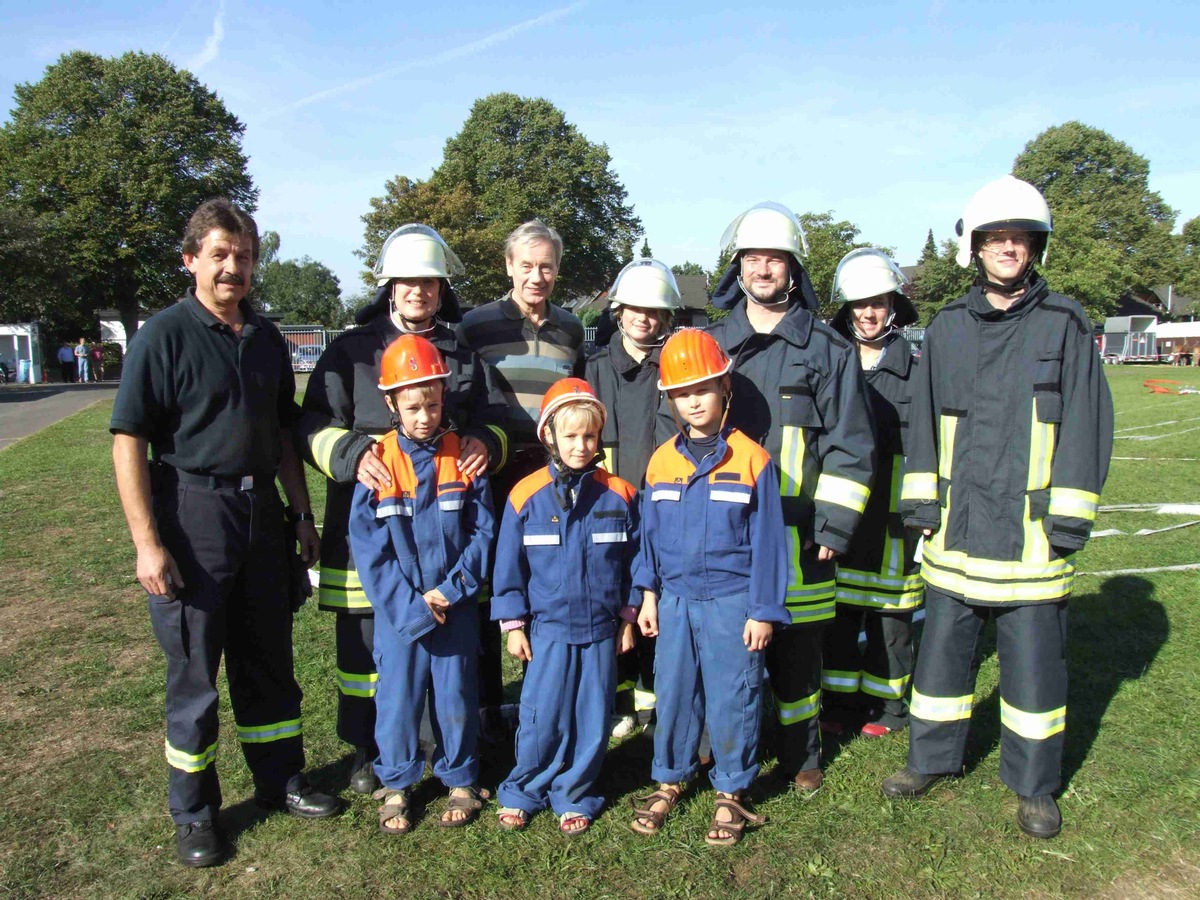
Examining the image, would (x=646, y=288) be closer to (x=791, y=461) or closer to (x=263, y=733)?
(x=791, y=461)

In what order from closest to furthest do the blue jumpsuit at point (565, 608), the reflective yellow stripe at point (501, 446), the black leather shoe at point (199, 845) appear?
the black leather shoe at point (199, 845) → the blue jumpsuit at point (565, 608) → the reflective yellow stripe at point (501, 446)

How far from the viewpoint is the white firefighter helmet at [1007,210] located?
3455 mm

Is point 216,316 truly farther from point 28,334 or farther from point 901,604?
point 28,334

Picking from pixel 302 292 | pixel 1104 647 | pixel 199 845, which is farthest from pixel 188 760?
pixel 302 292

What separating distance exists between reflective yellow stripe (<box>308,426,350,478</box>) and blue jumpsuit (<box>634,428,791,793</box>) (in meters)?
1.32

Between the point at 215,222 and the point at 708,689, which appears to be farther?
the point at 708,689

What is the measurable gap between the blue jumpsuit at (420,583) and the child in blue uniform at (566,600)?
158mm

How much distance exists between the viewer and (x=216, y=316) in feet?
10.9

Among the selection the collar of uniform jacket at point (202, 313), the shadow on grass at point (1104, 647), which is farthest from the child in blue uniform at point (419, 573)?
the shadow on grass at point (1104, 647)

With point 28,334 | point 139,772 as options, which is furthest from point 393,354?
point 28,334

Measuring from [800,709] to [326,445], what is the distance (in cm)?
235

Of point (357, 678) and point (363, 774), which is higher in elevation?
point (357, 678)

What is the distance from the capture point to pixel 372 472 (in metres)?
3.38

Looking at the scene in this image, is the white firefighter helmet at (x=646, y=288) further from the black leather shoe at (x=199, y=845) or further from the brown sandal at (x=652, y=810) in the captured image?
the black leather shoe at (x=199, y=845)
